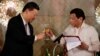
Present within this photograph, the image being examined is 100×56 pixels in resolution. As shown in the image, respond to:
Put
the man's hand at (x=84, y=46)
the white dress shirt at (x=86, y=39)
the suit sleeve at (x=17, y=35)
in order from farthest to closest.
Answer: the white dress shirt at (x=86, y=39)
the man's hand at (x=84, y=46)
the suit sleeve at (x=17, y=35)

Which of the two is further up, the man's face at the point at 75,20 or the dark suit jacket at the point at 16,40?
the man's face at the point at 75,20

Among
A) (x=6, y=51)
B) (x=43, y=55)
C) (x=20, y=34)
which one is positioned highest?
(x=20, y=34)

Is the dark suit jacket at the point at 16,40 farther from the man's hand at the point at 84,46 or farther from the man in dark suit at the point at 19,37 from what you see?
the man's hand at the point at 84,46

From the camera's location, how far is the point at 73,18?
12.2 feet

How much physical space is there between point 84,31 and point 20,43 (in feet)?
3.04

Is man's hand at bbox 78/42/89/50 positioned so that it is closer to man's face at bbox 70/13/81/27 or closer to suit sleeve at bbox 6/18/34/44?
man's face at bbox 70/13/81/27

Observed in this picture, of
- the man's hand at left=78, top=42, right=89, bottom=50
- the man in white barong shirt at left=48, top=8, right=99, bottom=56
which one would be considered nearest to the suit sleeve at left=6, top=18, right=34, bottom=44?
the man in white barong shirt at left=48, top=8, right=99, bottom=56

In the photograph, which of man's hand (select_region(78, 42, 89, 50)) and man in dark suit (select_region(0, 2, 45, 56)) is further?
man's hand (select_region(78, 42, 89, 50))

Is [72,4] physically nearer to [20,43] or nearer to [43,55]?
[43,55]

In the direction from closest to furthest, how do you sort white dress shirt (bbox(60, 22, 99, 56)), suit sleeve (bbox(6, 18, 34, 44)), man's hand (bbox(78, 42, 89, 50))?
suit sleeve (bbox(6, 18, 34, 44)), man's hand (bbox(78, 42, 89, 50)), white dress shirt (bbox(60, 22, 99, 56))

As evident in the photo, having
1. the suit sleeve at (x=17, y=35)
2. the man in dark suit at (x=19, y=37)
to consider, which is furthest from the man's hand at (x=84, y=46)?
the suit sleeve at (x=17, y=35)

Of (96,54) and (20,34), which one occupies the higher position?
(20,34)

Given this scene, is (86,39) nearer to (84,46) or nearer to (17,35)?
(84,46)

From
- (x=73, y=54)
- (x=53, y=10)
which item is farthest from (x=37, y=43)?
(x=73, y=54)
